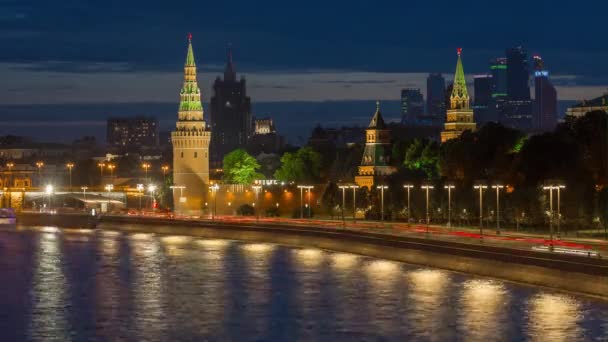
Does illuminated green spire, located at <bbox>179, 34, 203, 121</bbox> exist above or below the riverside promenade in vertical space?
above

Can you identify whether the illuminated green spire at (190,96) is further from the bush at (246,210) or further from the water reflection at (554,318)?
the water reflection at (554,318)

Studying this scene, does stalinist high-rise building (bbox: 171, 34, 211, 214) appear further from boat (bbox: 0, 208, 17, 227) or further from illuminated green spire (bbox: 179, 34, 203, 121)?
boat (bbox: 0, 208, 17, 227)

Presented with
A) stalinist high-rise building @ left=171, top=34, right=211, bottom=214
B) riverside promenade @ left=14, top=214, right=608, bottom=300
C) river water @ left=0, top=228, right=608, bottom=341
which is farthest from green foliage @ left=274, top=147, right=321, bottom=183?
river water @ left=0, top=228, right=608, bottom=341

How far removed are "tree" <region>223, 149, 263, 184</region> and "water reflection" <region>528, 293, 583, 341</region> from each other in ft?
283

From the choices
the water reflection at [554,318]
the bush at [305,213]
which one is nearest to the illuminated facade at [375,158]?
the bush at [305,213]

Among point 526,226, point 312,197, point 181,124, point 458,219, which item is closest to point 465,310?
point 526,226

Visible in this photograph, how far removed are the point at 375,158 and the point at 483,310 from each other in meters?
72.7

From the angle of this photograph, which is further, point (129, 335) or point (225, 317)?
point (225, 317)

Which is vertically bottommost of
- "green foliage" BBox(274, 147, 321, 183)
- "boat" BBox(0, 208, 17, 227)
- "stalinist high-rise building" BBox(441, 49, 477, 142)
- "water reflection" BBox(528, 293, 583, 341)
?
"water reflection" BBox(528, 293, 583, 341)

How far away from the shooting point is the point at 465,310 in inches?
2016

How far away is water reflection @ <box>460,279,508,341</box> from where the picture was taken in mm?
45606

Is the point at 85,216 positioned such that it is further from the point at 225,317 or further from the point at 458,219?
the point at 225,317

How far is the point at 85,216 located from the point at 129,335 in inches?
3135


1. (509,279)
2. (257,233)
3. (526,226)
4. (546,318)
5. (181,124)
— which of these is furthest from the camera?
(181,124)
